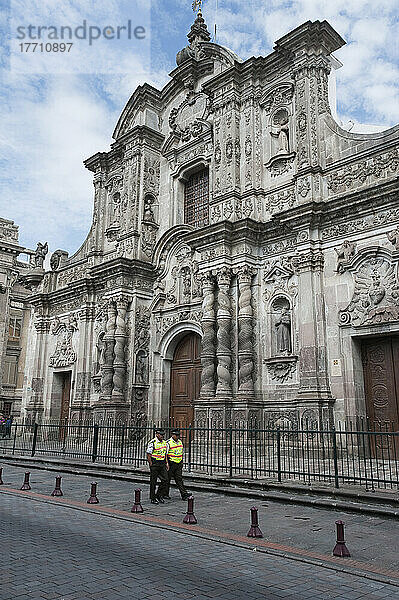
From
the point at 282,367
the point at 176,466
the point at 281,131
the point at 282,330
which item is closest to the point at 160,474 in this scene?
the point at 176,466

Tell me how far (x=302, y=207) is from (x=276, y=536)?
11.3m

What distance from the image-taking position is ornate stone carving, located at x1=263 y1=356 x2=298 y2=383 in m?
16.2

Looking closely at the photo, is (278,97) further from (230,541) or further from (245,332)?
(230,541)

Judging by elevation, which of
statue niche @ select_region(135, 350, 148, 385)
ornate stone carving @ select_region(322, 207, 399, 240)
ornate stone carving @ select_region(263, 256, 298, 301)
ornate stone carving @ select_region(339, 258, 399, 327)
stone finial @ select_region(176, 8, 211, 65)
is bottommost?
statue niche @ select_region(135, 350, 148, 385)

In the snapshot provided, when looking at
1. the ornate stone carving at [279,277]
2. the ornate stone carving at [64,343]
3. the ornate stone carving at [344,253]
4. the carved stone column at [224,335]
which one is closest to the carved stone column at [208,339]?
the carved stone column at [224,335]

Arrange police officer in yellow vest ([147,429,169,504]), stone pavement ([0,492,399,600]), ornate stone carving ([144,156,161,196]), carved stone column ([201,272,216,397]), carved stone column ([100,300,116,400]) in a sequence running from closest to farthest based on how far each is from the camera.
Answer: stone pavement ([0,492,399,600])
police officer in yellow vest ([147,429,169,504])
carved stone column ([201,272,216,397])
carved stone column ([100,300,116,400])
ornate stone carving ([144,156,161,196])

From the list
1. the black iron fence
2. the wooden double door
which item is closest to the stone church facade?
the wooden double door

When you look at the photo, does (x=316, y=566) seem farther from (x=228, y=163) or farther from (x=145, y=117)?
(x=145, y=117)

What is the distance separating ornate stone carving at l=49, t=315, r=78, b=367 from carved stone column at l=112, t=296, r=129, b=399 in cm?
404

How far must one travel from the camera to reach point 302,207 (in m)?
16.2

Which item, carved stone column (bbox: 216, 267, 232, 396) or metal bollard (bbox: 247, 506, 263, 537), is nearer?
metal bollard (bbox: 247, 506, 263, 537)

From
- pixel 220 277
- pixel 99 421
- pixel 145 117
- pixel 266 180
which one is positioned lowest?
pixel 99 421

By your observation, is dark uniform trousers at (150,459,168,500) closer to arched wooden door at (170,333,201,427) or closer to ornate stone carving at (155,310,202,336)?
arched wooden door at (170,333,201,427)

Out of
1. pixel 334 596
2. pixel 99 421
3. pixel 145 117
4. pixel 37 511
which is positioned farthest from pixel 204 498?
pixel 145 117
